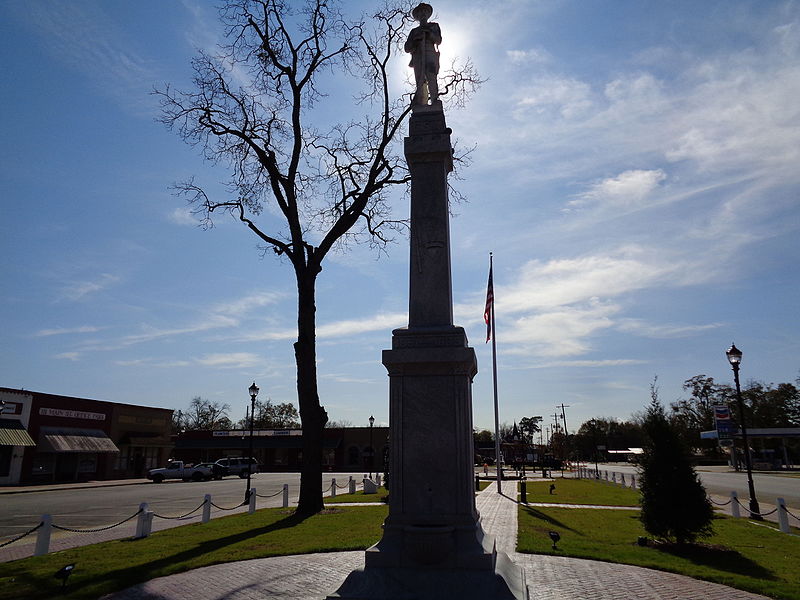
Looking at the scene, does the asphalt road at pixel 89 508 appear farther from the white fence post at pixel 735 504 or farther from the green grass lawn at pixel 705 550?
the white fence post at pixel 735 504

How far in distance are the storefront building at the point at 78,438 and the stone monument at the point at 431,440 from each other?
39.9m

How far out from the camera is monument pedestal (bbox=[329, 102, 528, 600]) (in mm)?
6500

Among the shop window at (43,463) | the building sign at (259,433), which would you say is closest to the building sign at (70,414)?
the shop window at (43,463)

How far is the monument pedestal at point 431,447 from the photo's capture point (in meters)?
6.50

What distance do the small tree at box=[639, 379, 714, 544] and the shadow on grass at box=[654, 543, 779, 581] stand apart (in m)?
0.22

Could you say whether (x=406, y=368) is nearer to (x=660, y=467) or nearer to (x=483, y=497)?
(x=660, y=467)

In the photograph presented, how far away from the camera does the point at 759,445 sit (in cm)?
7431

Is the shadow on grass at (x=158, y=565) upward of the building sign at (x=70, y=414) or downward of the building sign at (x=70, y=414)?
downward

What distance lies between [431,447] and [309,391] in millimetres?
13150

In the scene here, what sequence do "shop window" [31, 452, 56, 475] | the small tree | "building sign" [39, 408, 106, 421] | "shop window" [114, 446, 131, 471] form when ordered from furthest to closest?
"shop window" [114, 446, 131, 471]
"building sign" [39, 408, 106, 421]
"shop window" [31, 452, 56, 475]
the small tree

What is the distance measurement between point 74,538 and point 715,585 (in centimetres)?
1505

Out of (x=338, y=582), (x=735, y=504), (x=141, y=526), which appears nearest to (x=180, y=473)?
(x=141, y=526)

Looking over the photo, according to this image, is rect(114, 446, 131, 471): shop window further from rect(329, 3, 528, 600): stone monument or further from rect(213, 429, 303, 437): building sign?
rect(329, 3, 528, 600): stone monument

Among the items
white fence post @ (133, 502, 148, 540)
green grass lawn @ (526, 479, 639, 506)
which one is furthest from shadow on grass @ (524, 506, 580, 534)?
white fence post @ (133, 502, 148, 540)
